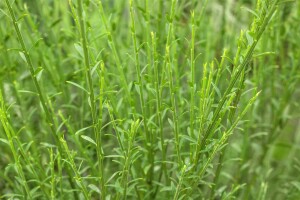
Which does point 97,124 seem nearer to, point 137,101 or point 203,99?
point 203,99

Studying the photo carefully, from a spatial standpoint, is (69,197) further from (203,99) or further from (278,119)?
(278,119)

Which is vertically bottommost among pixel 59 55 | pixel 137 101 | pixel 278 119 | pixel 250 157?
pixel 250 157

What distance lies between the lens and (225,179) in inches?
56.9

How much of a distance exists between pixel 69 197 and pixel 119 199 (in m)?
0.14

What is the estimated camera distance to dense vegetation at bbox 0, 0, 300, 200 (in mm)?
877

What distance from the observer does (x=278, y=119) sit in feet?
4.38

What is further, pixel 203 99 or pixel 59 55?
pixel 59 55

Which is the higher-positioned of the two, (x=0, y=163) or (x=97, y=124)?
(x=97, y=124)

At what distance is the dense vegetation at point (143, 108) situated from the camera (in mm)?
877

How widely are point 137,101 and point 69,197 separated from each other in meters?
0.31

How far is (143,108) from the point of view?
926 mm

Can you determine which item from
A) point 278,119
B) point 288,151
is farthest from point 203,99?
point 288,151

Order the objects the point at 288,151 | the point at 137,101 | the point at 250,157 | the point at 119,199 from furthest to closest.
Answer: the point at 288,151 → the point at 250,157 → the point at 137,101 → the point at 119,199

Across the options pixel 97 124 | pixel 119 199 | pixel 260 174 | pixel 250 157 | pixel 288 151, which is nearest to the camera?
pixel 97 124
